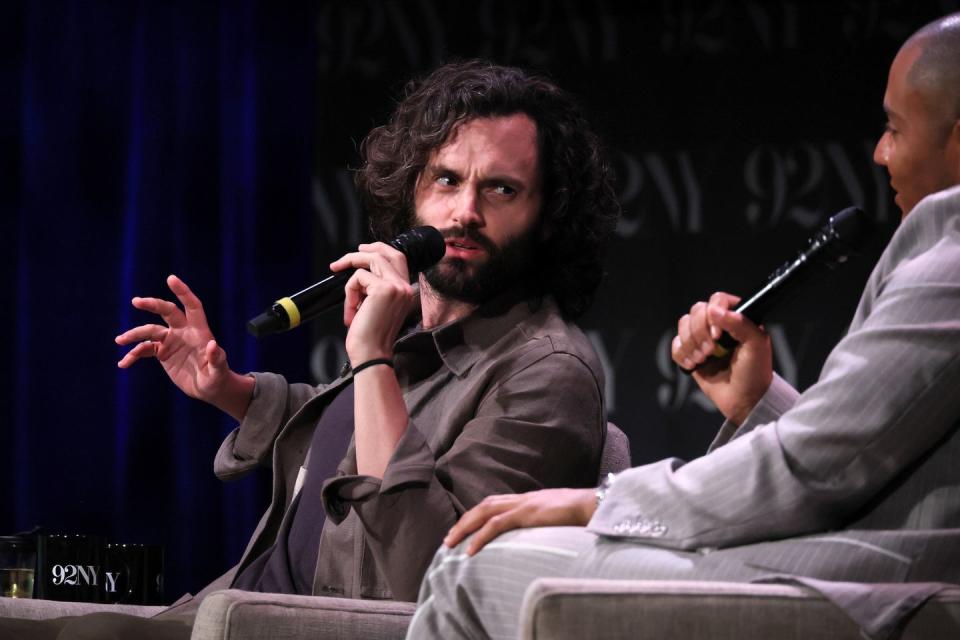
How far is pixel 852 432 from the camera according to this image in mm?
1088

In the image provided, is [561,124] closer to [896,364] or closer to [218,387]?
[218,387]

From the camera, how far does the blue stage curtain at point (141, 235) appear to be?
3127 mm

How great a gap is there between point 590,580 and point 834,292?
1.98 metres

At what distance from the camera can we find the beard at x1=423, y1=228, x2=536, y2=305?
203cm

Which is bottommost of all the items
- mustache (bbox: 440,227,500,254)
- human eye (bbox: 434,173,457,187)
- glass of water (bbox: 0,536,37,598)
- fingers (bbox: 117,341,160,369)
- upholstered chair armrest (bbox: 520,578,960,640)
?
glass of water (bbox: 0,536,37,598)

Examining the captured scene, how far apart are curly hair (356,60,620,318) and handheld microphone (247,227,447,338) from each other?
0.77ft

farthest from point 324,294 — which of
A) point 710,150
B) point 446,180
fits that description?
point 710,150

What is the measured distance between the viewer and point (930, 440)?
110 centimetres

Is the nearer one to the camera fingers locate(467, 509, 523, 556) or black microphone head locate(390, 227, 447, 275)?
fingers locate(467, 509, 523, 556)

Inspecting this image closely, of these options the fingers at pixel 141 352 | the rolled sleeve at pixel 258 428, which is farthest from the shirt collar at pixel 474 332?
the fingers at pixel 141 352

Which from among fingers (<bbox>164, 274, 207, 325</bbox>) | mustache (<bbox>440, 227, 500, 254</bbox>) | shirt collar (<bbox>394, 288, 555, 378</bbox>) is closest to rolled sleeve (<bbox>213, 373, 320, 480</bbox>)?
fingers (<bbox>164, 274, 207, 325</bbox>)

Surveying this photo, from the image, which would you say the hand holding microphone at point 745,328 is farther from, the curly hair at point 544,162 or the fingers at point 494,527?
the curly hair at point 544,162

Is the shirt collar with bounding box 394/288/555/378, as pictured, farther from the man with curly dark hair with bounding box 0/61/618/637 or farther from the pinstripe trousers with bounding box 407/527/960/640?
the pinstripe trousers with bounding box 407/527/960/640

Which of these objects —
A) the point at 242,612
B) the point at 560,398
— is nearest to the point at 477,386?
the point at 560,398
